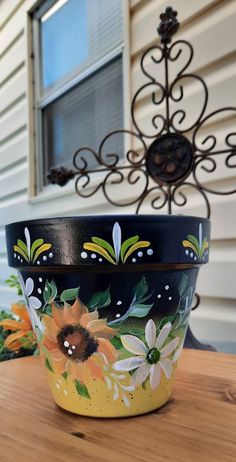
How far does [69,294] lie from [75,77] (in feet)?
5.00

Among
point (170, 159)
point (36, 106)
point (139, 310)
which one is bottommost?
point (139, 310)

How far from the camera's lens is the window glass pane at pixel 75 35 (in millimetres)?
1447

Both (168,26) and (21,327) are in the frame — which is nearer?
(21,327)

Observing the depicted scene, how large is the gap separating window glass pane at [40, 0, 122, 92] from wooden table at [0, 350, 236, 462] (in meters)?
1.25

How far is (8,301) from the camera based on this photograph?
78.9 inches

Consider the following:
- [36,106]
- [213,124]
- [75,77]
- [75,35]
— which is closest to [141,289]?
[213,124]

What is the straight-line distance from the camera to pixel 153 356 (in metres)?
0.35

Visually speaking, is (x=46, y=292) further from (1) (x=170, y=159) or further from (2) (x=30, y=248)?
(1) (x=170, y=159)

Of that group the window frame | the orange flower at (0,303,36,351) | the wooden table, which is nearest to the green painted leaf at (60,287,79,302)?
the wooden table

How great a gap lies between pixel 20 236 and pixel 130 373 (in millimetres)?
151

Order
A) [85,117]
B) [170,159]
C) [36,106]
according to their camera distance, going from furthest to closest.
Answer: [36,106]
[85,117]
[170,159]

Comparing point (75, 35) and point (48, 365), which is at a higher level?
point (75, 35)

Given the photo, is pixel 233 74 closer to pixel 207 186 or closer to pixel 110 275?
pixel 207 186

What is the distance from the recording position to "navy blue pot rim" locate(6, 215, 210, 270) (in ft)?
1.06
